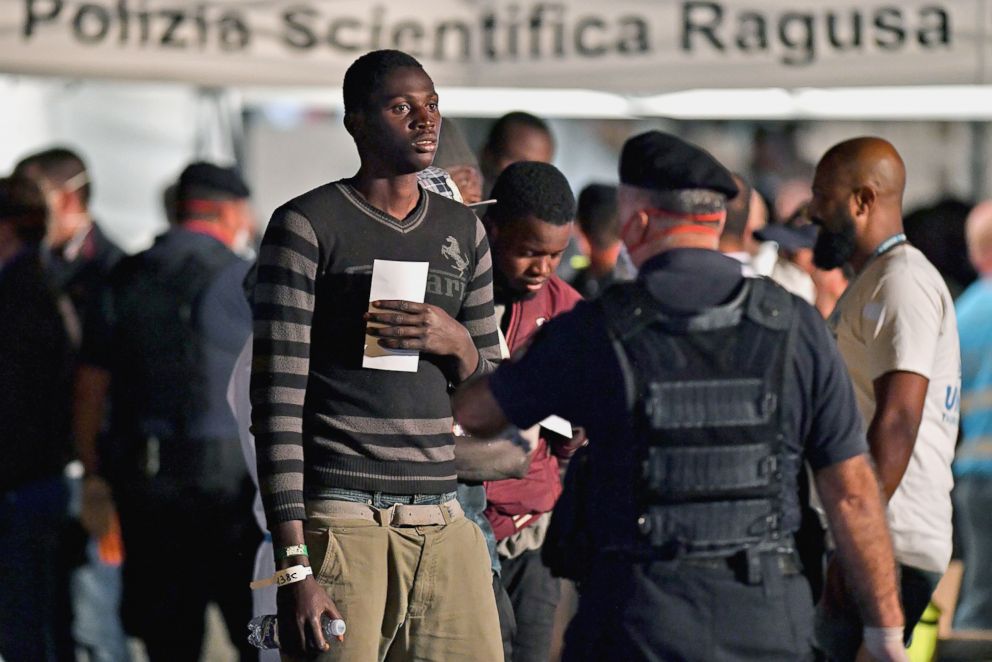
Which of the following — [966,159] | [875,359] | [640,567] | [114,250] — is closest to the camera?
[640,567]

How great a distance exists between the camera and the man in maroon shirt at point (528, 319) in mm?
5285

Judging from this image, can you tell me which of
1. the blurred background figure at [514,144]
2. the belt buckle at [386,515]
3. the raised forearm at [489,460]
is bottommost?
the belt buckle at [386,515]

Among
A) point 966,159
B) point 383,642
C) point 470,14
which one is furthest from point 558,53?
point 966,159

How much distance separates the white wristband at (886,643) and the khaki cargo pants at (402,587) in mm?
927

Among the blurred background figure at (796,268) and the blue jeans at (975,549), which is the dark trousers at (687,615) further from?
→ the blue jeans at (975,549)

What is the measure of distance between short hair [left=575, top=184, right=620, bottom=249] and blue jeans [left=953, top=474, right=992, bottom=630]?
2.03 meters

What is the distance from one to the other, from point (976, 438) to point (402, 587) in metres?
4.54

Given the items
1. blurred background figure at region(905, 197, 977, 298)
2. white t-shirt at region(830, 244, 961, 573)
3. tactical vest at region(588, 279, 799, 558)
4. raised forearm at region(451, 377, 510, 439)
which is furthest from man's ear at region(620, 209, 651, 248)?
blurred background figure at region(905, 197, 977, 298)

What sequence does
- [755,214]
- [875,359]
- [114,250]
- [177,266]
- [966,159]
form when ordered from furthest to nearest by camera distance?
[966,159] → [114,250] → [755,214] → [177,266] → [875,359]

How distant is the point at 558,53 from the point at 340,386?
147 inches

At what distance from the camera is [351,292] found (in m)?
3.98

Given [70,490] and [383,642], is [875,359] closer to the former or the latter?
[383,642]

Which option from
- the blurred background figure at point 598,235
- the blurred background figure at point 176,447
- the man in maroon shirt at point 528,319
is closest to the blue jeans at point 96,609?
the blurred background figure at point 176,447

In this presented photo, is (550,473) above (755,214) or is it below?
below
